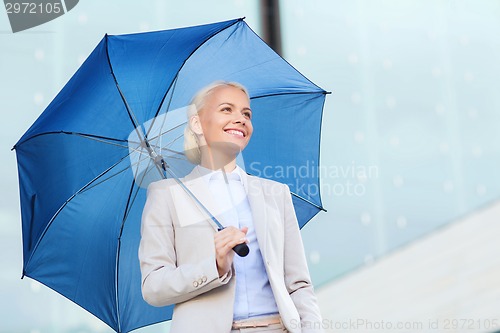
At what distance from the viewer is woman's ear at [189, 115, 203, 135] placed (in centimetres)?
147

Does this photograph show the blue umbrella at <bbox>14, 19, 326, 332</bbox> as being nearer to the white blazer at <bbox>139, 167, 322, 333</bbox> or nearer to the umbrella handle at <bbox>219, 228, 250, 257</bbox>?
the white blazer at <bbox>139, 167, 322, 333</bbox>

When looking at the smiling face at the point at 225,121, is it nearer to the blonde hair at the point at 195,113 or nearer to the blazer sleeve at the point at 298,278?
the blonde hair at the point at 195,113

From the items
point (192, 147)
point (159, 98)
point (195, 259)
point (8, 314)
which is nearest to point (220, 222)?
point (195, 259)

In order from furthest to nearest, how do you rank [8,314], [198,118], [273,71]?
[8,314], [273,71], [198,118]

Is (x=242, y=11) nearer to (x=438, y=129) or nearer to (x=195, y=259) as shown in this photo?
(x=438, y=129)

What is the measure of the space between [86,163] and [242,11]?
3.97 ft

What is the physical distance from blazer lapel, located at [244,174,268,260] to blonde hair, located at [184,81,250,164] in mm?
124

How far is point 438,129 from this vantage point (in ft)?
8.86

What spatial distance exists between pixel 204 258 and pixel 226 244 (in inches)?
3.7

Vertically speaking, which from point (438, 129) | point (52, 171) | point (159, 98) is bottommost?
point (52, 171)

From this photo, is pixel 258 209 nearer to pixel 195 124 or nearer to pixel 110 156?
pixel 195 124

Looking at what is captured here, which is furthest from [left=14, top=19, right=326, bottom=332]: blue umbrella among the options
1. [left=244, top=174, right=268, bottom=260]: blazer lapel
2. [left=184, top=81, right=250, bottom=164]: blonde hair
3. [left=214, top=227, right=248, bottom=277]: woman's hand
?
[left=214, top=227, right=248, bottom=277]: woman's hand

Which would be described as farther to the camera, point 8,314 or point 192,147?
point 8,314

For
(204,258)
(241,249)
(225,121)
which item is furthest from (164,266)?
(225,121)
